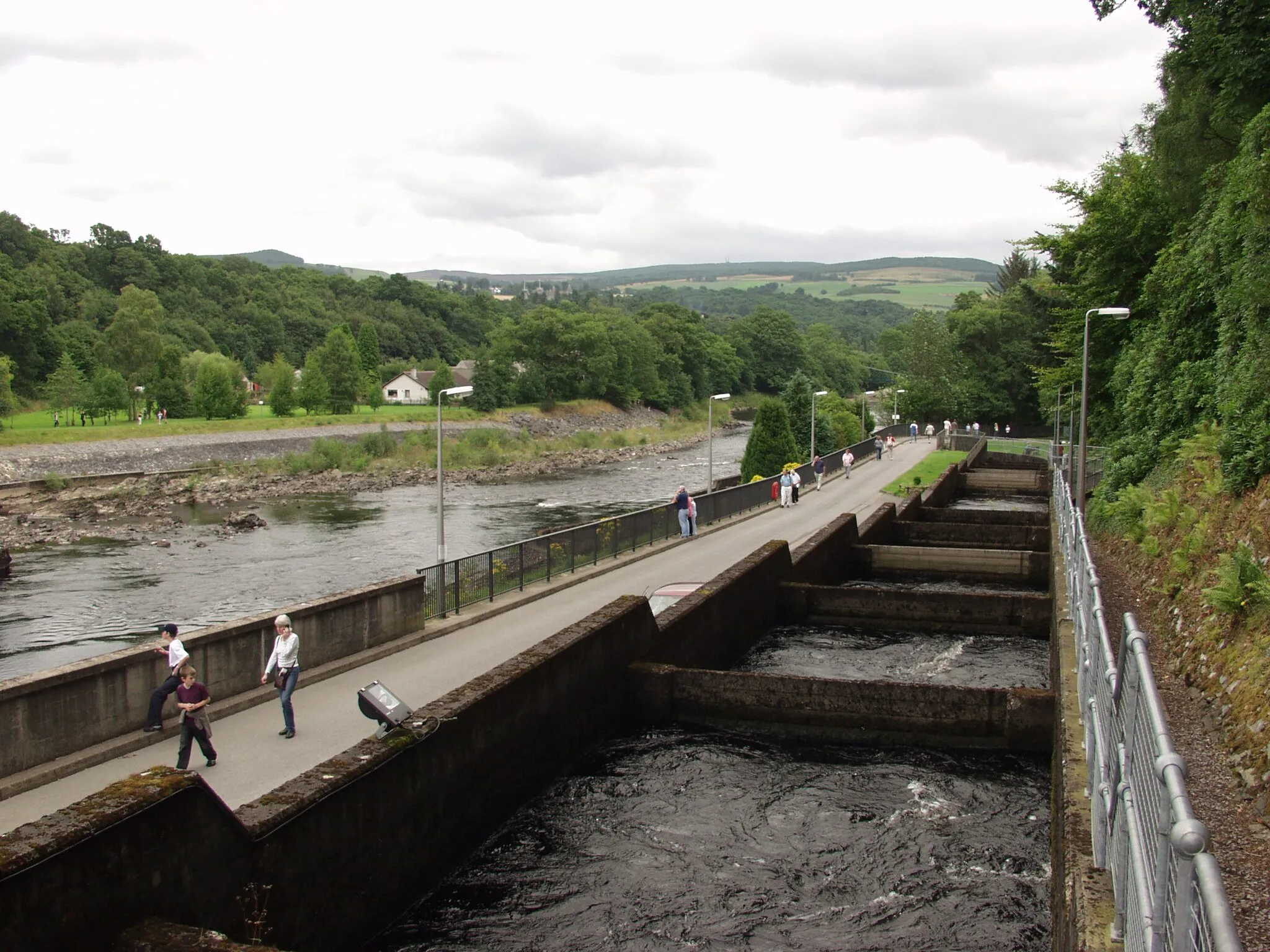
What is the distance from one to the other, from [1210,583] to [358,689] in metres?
12.1

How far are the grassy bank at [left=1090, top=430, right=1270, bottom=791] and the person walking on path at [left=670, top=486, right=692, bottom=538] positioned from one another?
11016 mm

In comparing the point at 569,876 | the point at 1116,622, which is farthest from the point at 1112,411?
the point at 569,876

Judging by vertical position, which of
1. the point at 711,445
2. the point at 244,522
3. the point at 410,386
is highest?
the point at 711,445

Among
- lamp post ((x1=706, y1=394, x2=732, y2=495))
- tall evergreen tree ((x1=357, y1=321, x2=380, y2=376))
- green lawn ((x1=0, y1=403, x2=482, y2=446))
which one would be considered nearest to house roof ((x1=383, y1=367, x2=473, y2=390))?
tall evergreen tree ((x1=357, y1=321, x2=380, y2=376))

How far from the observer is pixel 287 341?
150625 mm

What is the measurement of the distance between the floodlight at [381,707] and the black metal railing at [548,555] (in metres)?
7.68

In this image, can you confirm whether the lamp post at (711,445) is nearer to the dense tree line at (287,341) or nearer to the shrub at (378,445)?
the shrub at (378,445)

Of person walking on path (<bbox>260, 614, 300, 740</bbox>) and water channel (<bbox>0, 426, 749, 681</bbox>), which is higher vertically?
person walking on path (<bbox>260, 614, 300, 740</bbox>)

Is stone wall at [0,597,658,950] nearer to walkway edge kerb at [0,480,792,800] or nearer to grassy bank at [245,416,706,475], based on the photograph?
walkway edge kerb at [0,480,792,800]

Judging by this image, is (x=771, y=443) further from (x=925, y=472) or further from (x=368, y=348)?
(x=368, y=348)

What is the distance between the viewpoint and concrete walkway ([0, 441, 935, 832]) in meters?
11.3

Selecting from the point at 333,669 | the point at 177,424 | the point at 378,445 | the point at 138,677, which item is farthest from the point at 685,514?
the point at 177,424

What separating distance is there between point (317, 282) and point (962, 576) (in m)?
174

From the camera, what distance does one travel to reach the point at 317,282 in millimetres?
187250
